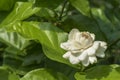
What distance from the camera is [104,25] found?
5.92ft

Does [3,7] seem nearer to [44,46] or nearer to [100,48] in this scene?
[44,46]

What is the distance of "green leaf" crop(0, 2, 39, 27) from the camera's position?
1.26 m

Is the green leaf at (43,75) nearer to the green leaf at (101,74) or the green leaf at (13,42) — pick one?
the green leaf at (101,74)

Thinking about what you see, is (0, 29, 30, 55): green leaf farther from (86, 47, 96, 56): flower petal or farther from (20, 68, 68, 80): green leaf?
(86, 47, 96, 56): flower petal

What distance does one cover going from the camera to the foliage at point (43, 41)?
120 cm

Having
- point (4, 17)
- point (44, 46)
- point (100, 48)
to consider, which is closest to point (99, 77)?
point (100, 48)

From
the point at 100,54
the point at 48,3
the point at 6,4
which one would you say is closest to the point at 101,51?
the point at 100,54

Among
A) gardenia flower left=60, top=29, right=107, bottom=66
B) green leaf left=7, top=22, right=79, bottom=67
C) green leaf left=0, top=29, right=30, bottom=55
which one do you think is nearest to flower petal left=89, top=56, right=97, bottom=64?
gardenia flower left=60, top=29, right=107, bottom=66

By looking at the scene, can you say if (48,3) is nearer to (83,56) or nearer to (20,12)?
(20,12)

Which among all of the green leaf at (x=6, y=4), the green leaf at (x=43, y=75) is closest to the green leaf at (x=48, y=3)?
the green leaf at (x=6, y=4)

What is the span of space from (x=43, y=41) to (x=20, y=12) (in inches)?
5.4

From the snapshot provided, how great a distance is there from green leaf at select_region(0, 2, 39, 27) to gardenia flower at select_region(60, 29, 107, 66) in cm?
16

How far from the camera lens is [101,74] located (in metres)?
1.17

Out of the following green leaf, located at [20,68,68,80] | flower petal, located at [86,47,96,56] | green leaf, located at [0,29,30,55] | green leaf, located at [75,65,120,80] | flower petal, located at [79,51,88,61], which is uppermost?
flower petal, located at [86,47,96,56]
